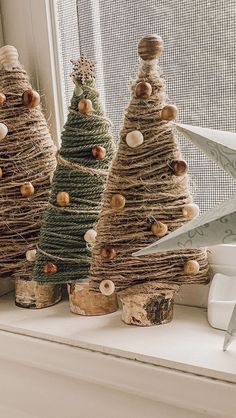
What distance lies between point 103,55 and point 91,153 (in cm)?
19

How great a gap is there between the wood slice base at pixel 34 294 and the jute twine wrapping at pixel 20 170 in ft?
0.06

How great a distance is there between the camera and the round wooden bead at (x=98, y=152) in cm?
66

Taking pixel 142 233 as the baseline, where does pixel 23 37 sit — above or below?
above

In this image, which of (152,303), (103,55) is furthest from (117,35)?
(152,303)

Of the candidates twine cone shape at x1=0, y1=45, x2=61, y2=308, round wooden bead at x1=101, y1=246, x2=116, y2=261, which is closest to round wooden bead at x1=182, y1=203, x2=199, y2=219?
round wooden bead at x1=101, y1=246, x2=116, y2=261

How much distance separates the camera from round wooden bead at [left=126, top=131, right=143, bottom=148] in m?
0.60

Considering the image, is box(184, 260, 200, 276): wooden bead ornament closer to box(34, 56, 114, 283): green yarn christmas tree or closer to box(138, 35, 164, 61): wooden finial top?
box(34, 56, 114, 283): green yarn christmas tree

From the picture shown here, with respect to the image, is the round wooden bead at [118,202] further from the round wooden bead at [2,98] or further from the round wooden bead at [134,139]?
the round wooden bead at [2,98]

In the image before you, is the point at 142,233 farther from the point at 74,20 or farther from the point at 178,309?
the point at 74,20

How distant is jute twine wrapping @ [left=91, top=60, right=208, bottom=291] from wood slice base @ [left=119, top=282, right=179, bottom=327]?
0.01m

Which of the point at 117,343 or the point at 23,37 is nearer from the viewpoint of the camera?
the point at 117,343

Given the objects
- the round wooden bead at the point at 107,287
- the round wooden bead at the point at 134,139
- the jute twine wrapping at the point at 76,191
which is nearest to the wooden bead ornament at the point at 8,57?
the jute twine wrapping at the point at 76,191

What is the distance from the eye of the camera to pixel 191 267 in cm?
62

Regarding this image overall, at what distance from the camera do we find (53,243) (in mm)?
686
